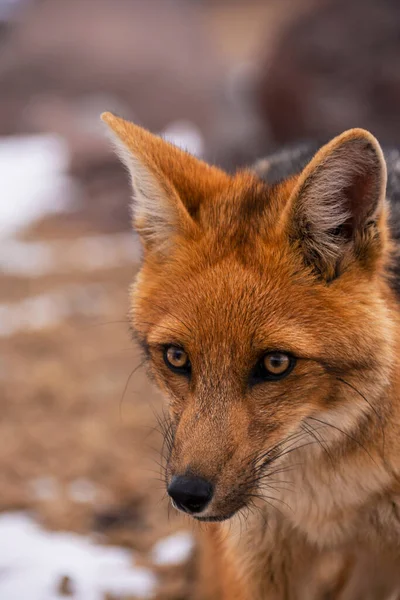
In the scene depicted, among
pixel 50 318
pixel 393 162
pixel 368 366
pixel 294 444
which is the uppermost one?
pixel 393 162

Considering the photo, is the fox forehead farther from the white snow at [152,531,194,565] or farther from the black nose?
the white snow at [152,531,194,565]

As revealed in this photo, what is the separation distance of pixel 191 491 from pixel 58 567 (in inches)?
86.0

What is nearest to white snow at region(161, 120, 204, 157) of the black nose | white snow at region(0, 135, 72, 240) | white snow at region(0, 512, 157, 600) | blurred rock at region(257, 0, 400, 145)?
blurred rock at region(257, 0, 400, 145)

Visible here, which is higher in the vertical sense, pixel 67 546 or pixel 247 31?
pixel 247 31

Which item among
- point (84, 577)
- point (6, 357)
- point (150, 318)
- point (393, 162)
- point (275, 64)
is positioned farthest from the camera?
point (275, 64)

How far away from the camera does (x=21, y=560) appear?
15.8 ft

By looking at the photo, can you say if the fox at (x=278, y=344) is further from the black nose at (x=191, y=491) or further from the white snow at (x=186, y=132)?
the white snow at (x=186, y=132)

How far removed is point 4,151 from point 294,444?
41.0 feet

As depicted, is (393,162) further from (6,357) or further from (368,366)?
(6,357)

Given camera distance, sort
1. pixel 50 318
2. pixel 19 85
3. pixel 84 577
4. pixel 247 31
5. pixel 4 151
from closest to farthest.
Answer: pixel 84 577, pixel 50 318, pixel 4 151, pixel 19 85, pixel 247 31

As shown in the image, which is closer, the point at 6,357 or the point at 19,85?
the point at 6,357

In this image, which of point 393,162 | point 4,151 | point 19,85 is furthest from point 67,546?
point 19,85

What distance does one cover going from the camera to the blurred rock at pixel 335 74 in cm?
1113

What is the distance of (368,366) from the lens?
335 centimetres
